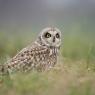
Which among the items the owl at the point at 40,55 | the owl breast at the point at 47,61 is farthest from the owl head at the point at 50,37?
the owl breast at the point at 47,61

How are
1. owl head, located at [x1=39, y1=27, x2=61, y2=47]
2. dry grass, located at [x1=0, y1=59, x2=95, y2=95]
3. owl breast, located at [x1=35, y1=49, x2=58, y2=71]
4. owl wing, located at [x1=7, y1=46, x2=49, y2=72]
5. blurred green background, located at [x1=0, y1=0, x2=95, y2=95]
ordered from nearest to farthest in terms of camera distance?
dry grass, located at [x1=0, y1=59, x2=95, y2=95]
blurred green background, located at [x1=0, y1=0, x2=95, y2=95]
owl wing, located at [x1=7, y1=46, x2=49, y2=72]
owl breast, located at [x1=35, y1=49, x2=58, y2=71]
owl head, located at [x1=39, y1=27, x2=61, y2=47]

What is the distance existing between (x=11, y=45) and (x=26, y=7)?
1623cm

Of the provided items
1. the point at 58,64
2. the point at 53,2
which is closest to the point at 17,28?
the point at 58,64

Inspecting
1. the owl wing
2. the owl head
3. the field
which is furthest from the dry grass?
the owl head

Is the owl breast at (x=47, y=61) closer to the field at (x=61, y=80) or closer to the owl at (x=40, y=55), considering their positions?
the owl at (x=40, y=55)

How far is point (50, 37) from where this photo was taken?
12.1m

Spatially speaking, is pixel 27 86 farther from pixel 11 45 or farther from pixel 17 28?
pixel 17 28

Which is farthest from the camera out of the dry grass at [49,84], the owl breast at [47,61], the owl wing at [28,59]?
the owl breast at [47,61]

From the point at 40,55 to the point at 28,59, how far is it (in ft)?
0.85

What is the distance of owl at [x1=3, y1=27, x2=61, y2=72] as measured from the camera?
11.2 m

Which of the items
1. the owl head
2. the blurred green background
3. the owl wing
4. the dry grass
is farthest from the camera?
the owl head

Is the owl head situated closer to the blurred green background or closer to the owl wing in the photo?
the owl wing

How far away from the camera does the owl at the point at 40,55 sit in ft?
36.9

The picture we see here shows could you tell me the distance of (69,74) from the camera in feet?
34.8
